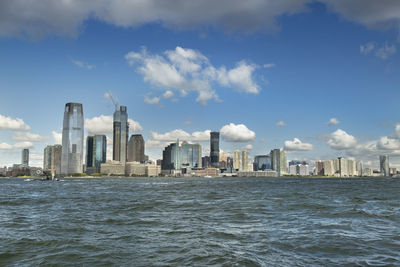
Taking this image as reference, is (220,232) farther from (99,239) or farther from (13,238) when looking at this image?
(13,238)

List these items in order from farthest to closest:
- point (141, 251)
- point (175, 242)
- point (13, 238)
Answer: point (13, 238) < point (175, 242) < point (141, 251)

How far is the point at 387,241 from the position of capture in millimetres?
27672

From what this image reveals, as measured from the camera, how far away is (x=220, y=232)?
3150cm

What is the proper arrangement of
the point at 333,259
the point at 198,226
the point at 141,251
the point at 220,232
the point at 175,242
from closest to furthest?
the point at 333,259
the point at 141,251
the point at 175,242
the point at 220,232
the point at 198,226

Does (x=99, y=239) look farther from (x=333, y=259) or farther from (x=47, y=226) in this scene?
(x=333, y=259)

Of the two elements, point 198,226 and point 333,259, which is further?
point 198,226

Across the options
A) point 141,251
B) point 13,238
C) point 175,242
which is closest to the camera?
point 141,251

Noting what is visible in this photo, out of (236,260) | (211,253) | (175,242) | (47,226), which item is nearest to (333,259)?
(236,260)

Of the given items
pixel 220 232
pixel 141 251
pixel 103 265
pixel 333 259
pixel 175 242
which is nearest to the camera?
pixel 103 265

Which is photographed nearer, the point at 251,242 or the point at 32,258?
the point at 32,258

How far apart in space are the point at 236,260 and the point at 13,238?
785 inches

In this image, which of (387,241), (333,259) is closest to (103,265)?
(333,259)

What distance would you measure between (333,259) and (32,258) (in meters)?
20.0

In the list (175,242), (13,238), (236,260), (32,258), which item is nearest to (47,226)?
(13,238)
